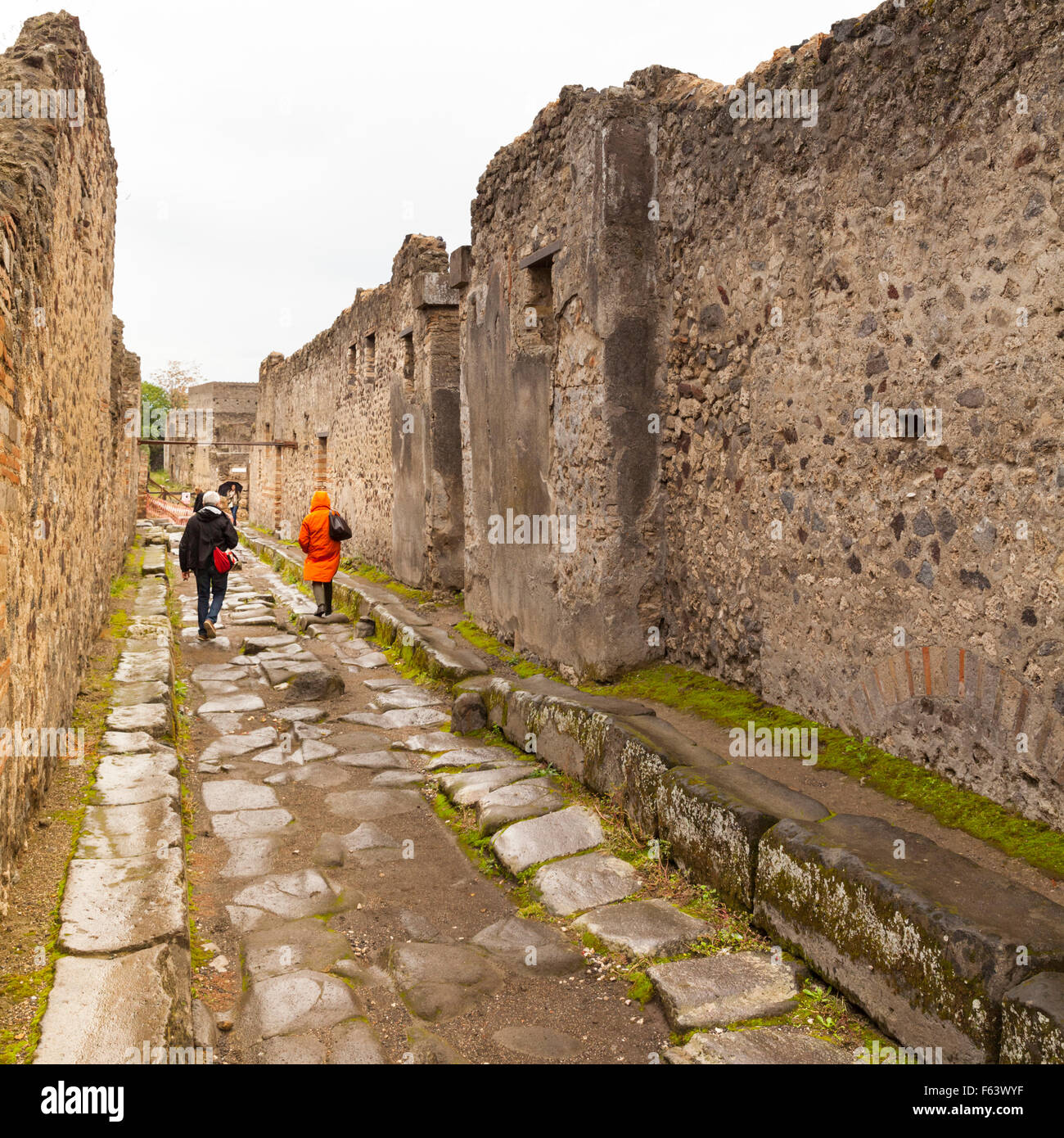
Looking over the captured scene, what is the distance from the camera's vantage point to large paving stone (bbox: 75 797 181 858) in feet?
11.3

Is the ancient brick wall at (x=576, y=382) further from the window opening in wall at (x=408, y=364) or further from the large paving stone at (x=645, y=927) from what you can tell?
the window opening in wall at (x=408, y=364)

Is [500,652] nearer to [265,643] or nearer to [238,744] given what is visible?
[238,744]

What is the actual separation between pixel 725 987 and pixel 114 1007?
1.74m

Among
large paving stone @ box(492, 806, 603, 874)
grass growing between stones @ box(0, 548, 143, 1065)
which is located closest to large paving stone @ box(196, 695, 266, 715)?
grass growing between stones @ box(0, 548, 143, 1065)

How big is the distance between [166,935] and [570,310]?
4240 mm

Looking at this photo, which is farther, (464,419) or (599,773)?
(464,419)

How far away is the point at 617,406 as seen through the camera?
17.5 ft

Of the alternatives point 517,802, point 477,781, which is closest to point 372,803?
point 477,781

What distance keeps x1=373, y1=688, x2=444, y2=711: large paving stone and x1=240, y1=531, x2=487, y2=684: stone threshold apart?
0.17 metres

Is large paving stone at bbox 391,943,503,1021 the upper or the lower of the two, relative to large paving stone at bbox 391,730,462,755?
lower

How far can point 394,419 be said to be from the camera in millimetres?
11242

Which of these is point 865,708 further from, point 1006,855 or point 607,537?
point 607,537

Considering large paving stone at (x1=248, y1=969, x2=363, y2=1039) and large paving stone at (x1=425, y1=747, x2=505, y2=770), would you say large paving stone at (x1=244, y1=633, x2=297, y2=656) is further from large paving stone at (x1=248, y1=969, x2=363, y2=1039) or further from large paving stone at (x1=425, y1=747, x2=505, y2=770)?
large paving stone at (x1=248, y1=969, x2=363, y2=1039)

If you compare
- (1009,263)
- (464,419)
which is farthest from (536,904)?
(464,419)
